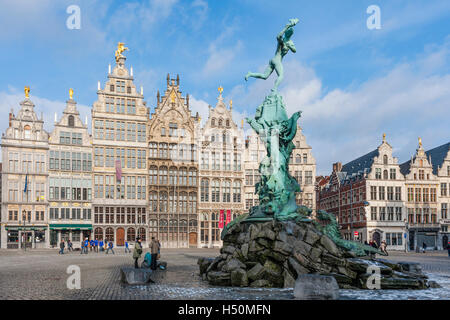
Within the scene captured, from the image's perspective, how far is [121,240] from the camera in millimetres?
55688

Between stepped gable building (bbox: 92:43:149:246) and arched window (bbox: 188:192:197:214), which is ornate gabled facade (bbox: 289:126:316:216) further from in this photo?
stepped gable building (bbox: 92:43:149:246)

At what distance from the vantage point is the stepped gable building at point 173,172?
57844mm

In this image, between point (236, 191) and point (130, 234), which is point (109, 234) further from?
point (236, 191)

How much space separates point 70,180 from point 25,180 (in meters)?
4.97

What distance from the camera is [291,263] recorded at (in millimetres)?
17234

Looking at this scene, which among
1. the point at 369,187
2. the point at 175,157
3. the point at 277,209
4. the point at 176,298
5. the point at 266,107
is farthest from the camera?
the point at 369,187

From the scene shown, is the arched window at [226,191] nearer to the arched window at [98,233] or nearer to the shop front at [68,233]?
the arched window at [98,233]

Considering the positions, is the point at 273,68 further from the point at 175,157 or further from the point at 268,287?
the point at 175,157

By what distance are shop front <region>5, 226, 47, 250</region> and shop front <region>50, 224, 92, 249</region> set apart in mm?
973

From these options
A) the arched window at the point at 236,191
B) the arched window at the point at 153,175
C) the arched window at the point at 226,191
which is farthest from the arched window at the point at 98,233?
the arched window at the point at 236,191

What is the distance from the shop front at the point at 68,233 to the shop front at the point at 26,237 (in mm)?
973

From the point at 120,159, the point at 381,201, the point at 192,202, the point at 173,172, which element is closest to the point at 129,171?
the point at 120,159

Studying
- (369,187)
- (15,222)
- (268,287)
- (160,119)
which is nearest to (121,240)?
(15,222)

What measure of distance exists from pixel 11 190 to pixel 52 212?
5.08m
